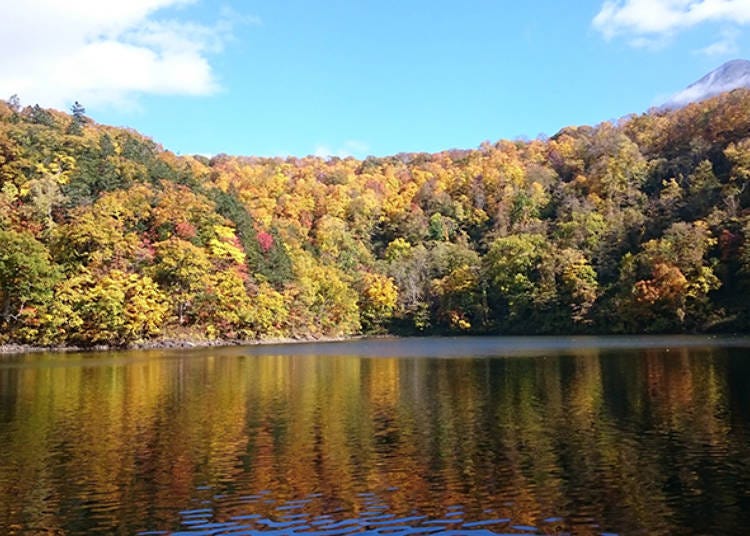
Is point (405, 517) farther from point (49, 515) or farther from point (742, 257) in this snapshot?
point (742, 257)

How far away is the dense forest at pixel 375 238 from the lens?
61.4m

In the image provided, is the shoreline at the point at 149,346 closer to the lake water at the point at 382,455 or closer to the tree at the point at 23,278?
the tree at the point at 23,278

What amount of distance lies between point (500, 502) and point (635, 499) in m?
2.35

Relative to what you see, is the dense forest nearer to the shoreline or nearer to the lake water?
the shoreline

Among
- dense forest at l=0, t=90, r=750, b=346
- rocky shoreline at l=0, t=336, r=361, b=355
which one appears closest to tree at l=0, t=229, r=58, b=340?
dense forest at l=0, t=90, r=750, b=346

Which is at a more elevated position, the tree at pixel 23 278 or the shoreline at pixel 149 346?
the tree at pixel 23 278

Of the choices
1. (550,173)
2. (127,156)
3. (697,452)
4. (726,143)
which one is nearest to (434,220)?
(550,173)

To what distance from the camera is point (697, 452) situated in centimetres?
1533

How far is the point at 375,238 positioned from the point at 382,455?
10603 cm

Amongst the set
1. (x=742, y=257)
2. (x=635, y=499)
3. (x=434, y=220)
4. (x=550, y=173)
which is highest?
(x=550, y=173)

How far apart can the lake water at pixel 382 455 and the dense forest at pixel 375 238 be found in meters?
32.8

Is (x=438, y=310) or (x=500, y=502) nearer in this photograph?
(x=500, y=502)

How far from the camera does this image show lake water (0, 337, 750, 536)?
11.3m

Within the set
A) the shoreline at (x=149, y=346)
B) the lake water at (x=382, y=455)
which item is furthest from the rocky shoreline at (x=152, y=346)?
the lake water at (x=382, y=455)
